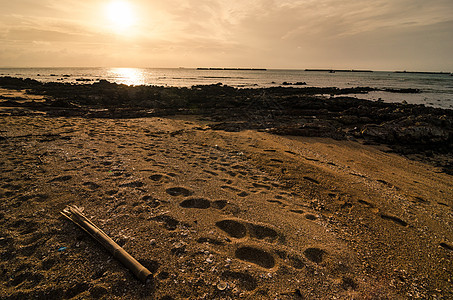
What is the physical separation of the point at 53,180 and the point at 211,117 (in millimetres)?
11645

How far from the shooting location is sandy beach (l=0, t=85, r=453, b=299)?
8.88ft

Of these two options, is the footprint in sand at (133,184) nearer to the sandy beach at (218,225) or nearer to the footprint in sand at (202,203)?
the sandy beach at (218,225)

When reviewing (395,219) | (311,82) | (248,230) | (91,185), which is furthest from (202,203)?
(311,82)

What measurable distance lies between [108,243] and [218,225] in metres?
1.84

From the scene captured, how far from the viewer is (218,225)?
3.83 metres

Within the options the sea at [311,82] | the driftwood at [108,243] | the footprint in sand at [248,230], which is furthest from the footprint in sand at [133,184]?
the sea at [311,82]

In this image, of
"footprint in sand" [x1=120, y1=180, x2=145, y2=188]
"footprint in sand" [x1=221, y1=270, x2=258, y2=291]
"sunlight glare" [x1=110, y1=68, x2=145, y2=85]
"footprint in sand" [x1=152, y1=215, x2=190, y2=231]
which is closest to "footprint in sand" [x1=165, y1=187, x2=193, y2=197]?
"footprint in sand" [x1=120, y1=180, x2=145, y2=188]

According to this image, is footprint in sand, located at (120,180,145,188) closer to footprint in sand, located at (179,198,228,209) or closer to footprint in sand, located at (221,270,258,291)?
footprint in sand, located at (179,198,228,209)

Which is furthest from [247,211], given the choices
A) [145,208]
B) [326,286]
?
[145,208]

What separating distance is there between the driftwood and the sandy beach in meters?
0.10

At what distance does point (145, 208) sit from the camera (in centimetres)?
411

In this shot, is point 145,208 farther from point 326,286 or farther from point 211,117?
point 211,117

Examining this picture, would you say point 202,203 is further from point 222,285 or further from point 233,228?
point 222,285

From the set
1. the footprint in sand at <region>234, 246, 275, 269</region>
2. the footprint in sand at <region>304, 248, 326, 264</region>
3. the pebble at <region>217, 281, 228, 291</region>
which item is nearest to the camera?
the pebble at <region>217, 281, 228, 291</region>
